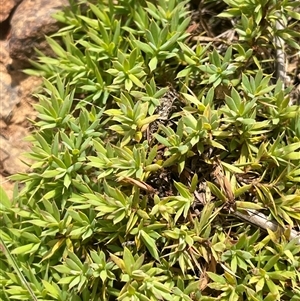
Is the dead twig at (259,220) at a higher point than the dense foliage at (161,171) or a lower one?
lower

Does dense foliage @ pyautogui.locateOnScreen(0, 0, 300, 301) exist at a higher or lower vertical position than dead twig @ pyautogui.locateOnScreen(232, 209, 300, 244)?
higher

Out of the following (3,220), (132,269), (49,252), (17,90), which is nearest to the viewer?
(132,269)

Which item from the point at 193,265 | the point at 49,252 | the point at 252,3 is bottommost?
the point at 193,265

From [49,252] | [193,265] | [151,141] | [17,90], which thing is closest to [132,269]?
[193,265]

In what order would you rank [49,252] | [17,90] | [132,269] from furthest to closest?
[17,90]
[49,252]
[132,269]

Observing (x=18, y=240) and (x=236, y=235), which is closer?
(x=236, y=235)

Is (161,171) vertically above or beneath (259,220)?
above

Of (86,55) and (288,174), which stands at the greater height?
(86,55)

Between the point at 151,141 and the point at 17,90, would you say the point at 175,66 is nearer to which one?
the point at 151,141
